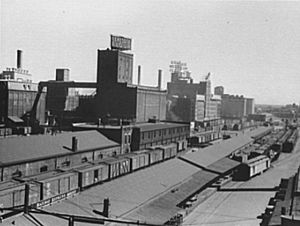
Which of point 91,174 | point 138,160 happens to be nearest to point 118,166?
point 138,160

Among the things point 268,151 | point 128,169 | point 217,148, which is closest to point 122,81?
point 217,148

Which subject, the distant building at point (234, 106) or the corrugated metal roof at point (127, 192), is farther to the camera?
the distant building at point (234, 106)

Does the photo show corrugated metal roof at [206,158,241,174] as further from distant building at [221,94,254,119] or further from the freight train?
distant building at [221,94,254,119]

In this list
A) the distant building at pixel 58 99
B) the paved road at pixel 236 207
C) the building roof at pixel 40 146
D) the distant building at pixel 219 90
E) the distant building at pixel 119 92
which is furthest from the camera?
the distant building at pixel 219 90

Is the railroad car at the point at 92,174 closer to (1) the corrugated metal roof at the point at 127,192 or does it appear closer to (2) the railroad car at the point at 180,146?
(1) the corrugated metal roof at the point at 127,192

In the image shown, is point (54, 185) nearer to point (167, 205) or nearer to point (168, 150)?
point (167, 205)

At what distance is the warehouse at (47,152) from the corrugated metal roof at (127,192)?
683cm

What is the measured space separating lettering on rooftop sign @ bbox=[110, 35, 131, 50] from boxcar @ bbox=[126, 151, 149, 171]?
2976 cm

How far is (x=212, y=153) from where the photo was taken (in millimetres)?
49125

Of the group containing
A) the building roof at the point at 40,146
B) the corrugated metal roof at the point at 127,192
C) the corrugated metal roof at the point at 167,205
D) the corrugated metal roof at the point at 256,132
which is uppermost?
the building roof at the point at 40,146

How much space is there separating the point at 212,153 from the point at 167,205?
24521 mm

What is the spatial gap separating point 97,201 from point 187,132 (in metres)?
43.5

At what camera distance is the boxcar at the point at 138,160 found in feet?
122

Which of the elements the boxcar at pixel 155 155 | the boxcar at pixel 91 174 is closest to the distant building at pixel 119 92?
the boxcar at pixel 155 155
